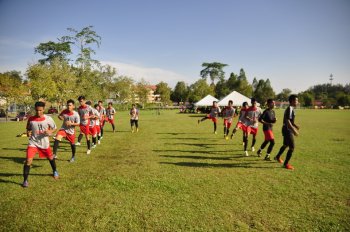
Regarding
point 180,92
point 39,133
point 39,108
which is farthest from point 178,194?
point 180,92

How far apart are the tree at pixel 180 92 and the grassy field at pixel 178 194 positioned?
313 ft

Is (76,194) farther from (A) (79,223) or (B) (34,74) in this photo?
(B) (34,74)

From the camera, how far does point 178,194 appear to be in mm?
5883

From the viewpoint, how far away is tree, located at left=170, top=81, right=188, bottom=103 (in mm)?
105125

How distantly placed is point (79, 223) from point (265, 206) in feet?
13.6

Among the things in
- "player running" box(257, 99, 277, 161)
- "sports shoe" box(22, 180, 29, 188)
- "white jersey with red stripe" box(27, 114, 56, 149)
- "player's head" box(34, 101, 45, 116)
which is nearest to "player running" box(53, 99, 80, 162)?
"white jersey with red stripe" box(27, 114, 56, 149)

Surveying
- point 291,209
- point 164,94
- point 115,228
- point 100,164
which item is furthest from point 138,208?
point 164,94

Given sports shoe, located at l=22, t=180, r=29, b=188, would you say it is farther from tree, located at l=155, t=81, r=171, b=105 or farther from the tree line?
tree, located at l=155, t=81, r=171, b=105

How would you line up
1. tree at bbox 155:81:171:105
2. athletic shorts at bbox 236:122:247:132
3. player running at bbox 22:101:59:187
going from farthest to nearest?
tree at bbox 155:81:171:105
athletic shorts at bbox 236:122:247:132
player running at bbox 22:101:59:187

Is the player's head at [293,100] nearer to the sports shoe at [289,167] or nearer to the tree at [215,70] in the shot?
the sports shoe at [289,167]

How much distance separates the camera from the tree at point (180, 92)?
105 m

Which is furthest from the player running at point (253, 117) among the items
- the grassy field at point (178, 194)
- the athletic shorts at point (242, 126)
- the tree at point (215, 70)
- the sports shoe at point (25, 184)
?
the tree at point (215, 70)

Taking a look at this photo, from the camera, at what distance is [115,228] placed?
434 cm

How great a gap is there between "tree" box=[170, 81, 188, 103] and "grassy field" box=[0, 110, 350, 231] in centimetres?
9542
